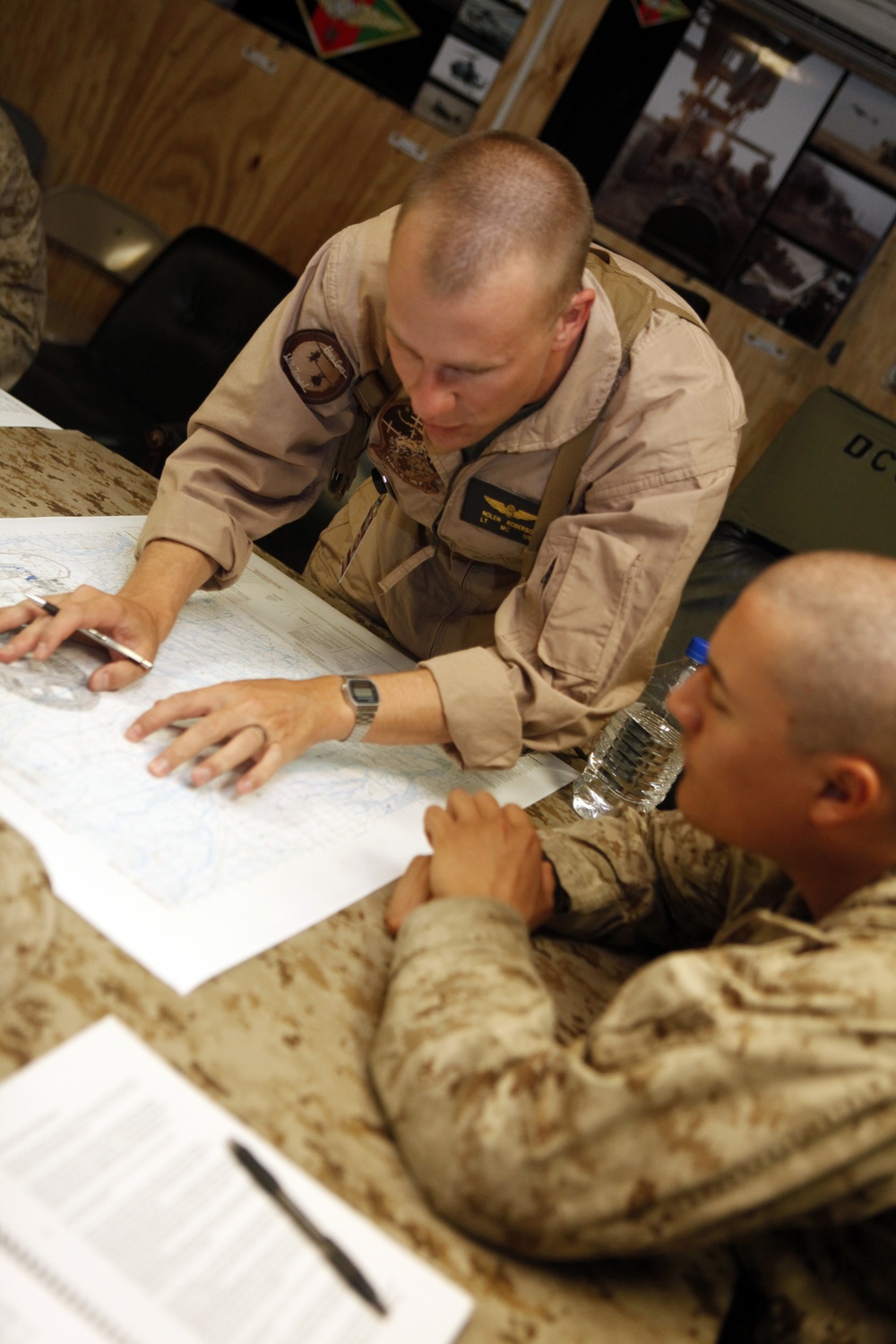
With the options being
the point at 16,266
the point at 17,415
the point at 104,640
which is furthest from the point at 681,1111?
the point at 16,266

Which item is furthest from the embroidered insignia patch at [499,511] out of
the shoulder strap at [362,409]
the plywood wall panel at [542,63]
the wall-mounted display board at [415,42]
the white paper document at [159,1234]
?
the wall-mounted display board at [415,42]

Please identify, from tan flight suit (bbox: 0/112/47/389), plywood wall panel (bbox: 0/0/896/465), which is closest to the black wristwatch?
tan flight suit (bbox: 0/112/47/389)

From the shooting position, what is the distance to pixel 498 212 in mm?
1027

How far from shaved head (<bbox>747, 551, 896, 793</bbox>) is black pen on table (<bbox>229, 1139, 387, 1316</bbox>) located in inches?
17.1

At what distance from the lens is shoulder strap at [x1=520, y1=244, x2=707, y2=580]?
1.23 metres

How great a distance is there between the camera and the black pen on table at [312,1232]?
1.73ft

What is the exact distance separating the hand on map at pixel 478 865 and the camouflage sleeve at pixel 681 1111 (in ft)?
0.67

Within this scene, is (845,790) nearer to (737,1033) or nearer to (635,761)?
(737,1033)

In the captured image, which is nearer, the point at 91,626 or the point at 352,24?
the point at 91,626

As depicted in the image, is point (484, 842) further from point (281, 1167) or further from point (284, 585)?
point (284, 585)

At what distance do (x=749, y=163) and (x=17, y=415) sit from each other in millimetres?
1985

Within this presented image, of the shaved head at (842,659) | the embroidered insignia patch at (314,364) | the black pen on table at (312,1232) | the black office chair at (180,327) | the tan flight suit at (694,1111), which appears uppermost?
the shaved head at (842,659)

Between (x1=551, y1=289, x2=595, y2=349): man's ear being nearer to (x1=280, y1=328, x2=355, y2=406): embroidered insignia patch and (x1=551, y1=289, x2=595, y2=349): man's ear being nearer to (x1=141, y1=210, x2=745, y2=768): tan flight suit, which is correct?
(x1=141, y1=210, x2=745, y2=768): tan flight suit

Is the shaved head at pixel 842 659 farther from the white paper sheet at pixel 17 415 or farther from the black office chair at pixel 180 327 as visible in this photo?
the black office chair at pixel 180 327
